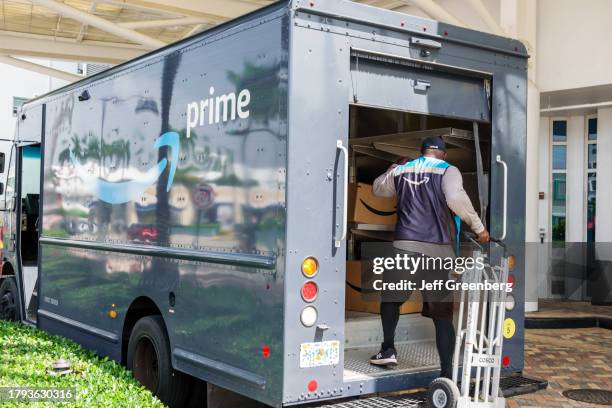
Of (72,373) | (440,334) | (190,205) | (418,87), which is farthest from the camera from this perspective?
(72,373)

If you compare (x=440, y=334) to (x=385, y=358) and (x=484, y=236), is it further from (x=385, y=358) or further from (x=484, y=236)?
(x=484, y=236)

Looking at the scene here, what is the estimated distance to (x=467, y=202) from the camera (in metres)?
5.21

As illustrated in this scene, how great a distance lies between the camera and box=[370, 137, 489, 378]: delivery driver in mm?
5203

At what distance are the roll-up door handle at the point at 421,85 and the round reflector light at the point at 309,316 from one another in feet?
5.56

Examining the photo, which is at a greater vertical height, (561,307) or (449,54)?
(449,54)

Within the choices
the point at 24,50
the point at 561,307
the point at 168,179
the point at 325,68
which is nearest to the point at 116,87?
the point at 168,179

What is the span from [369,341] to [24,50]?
1478 centimetres

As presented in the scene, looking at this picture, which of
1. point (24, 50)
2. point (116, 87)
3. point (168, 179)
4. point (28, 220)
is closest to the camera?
point (168, 179)

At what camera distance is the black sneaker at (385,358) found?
5199 mm

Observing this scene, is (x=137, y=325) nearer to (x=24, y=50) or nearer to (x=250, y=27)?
(x=250, y=27)

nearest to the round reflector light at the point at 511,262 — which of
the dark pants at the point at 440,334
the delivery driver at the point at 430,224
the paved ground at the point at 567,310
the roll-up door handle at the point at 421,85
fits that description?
the delivery driver at the point at 430,224

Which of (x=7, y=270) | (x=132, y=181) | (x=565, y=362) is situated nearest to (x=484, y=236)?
(x=132, y=181)

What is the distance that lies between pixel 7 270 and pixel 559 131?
10134mm

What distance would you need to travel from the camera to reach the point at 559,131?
14148mm
